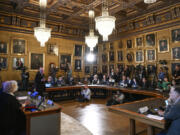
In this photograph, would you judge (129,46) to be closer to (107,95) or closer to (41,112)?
(107,95)

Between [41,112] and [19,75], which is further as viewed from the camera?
[19,75]

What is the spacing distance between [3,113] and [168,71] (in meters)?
9.63

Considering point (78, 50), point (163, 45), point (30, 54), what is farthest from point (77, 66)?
point (163, 45)

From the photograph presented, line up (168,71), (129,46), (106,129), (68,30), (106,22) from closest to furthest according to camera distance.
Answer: (106,129)
(106,22)
(168,71)
(129,46)
(68,30)

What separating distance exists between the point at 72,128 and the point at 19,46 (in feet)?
29.5

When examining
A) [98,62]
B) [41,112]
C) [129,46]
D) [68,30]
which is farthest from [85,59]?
[41,112]

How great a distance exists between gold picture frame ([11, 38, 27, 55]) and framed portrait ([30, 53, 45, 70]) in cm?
72

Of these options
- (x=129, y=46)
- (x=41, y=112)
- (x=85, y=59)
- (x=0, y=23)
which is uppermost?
(x=0, y=23)

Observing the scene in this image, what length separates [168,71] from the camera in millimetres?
9258

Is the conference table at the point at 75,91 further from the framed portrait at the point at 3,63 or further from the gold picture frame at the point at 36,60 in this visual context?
the framed portrait at the point at 3,63

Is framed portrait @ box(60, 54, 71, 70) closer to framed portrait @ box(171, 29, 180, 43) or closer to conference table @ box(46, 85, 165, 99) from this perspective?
conference table @ box(46, 85, 165, 99)

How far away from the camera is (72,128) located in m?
4.57

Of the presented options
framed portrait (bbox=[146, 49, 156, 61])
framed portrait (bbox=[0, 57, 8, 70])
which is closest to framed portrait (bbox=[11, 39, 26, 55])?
framed portrait (bbox=[0, 57, 8, 70])

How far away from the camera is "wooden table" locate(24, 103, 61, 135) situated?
2990 mm
